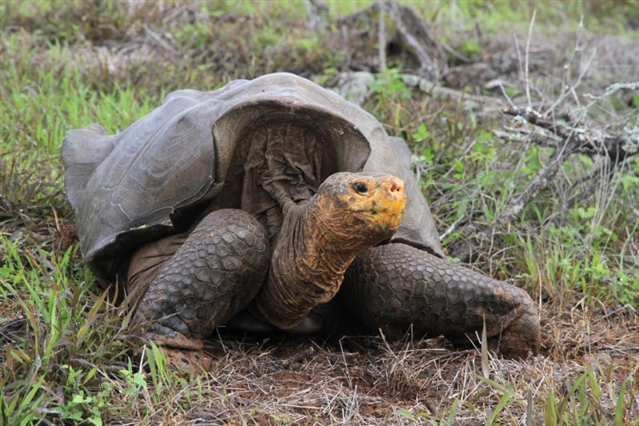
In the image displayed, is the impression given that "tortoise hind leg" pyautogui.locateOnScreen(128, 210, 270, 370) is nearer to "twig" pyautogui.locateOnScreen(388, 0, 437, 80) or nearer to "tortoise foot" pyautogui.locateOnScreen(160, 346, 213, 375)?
"tortoise foot" pyautogui.locateOnScreen(160, 346, 213, 375)

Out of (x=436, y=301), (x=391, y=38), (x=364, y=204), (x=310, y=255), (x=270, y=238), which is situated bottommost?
(x=391, y=38)

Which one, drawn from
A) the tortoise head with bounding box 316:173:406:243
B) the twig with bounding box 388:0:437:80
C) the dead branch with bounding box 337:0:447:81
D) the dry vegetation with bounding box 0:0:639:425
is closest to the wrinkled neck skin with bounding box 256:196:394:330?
the tortoise head with bounding box 316:173:406:243

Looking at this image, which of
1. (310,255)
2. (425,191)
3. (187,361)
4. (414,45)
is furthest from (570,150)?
(414,45)

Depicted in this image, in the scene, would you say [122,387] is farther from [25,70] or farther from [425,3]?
[425,3]

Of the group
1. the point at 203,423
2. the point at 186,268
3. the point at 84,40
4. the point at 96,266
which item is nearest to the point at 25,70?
the point at 84,40

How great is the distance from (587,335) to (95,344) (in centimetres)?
190

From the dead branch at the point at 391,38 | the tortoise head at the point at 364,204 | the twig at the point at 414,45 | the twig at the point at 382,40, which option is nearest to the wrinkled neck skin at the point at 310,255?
the tortoise head at the point at 364,204

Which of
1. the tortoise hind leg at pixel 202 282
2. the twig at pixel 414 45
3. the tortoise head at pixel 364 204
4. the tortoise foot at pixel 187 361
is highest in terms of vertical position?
the tortoise head at pixel 364 204

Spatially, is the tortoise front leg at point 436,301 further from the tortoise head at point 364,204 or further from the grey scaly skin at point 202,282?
the tortoise head at point 364,204

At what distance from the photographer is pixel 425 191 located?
4777 millimetres

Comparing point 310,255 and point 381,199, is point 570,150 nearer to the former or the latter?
point 310,255

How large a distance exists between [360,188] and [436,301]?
755 mm

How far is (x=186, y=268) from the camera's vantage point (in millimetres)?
3074

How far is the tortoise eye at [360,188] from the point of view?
2.73 metres
